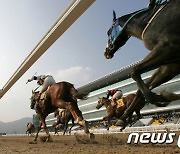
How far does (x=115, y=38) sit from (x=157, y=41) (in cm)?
146

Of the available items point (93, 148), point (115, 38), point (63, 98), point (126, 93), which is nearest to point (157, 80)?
point (115, 38)

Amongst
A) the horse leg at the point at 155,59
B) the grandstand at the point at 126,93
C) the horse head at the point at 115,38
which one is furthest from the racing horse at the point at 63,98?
the grandstand at the point at 126,93

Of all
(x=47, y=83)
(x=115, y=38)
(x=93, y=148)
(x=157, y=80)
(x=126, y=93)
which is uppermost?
(x=126, y=93)

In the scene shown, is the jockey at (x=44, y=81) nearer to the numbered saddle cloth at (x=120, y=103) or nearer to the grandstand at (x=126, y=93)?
the numbered saddle cloth at (x=120, y=103)

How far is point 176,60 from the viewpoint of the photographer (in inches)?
171

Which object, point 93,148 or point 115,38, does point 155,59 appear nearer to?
point 115,38

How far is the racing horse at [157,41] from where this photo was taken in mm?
4180

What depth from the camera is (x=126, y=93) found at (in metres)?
56.5

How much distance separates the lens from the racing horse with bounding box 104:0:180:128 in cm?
418

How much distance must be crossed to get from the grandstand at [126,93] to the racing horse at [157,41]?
114 feet

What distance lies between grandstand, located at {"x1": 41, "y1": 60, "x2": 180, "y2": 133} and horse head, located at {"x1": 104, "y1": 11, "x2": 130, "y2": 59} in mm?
34288

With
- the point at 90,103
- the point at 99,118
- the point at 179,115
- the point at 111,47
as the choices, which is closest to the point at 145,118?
the point at 179,115

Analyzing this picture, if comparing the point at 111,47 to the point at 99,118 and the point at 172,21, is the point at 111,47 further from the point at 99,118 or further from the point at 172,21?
the point at 99,118

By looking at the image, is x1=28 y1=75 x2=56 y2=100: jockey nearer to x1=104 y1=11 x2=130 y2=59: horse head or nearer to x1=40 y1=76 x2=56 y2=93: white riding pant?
x1=40 y1=76 x2=56 y2=93: white riding pant
